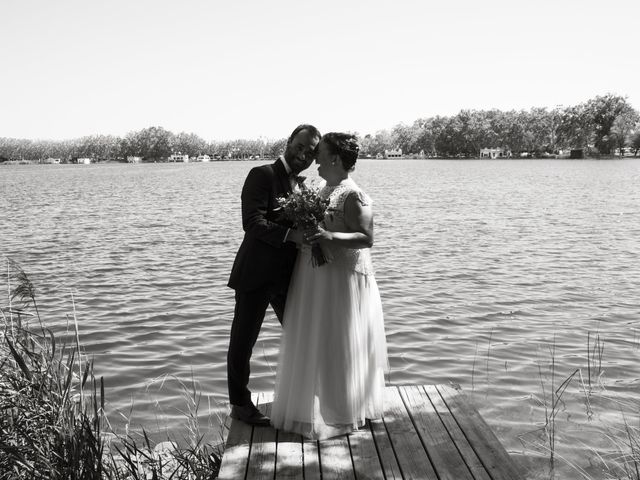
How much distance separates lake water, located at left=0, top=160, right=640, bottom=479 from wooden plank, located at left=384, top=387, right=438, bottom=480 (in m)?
1.94

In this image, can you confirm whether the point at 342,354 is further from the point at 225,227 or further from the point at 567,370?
the point at 225,227

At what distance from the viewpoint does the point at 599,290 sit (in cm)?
1563

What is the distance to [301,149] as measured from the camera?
18.0 ft

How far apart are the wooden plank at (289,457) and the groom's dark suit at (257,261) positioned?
1.93 ft

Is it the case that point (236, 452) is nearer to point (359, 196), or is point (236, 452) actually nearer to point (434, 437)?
point (434, 437)

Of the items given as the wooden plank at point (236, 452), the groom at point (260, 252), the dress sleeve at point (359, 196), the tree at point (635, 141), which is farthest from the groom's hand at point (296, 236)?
the tree at point (635, 141)

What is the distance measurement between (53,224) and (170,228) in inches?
225

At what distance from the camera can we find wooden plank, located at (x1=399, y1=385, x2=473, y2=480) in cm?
467

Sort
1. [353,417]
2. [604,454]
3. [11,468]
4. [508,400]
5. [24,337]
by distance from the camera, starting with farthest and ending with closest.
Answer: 1. [508,400]
2. [604,454]
3. [24,337]
4. [353,417]
5. [11,468]

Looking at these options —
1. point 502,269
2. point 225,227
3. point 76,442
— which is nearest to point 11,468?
point 76,442

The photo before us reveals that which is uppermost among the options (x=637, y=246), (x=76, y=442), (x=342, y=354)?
(x=342, y=354)

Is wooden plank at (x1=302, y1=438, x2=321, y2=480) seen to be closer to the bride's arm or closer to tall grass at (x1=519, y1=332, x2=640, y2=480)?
the bride's arm

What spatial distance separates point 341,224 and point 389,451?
183 centimetres

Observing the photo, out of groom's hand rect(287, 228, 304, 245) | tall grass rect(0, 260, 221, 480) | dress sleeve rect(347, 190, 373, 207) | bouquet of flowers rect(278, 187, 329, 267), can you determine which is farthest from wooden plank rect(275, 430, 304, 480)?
dress sleeve rect(347, 190, 373, 207)
